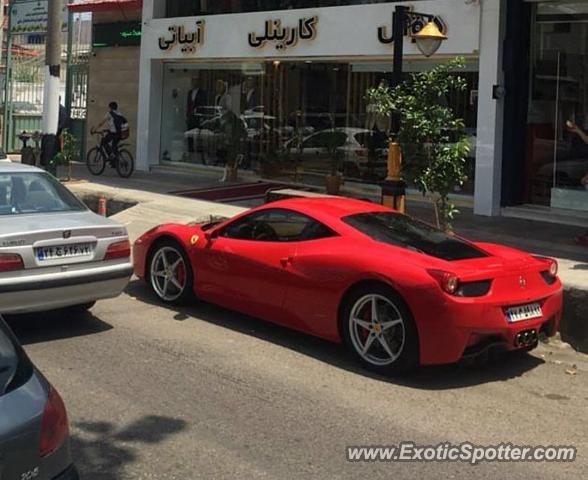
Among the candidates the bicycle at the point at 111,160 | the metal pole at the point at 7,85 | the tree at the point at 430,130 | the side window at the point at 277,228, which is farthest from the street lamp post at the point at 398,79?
the metal pole at the point at 7,85

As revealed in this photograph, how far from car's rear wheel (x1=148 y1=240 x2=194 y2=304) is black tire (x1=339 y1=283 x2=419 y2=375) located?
2016 millimetres

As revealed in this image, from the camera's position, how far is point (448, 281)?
5684 mm

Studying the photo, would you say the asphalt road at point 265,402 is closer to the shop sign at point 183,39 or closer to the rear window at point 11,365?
the rear window at point 11,365

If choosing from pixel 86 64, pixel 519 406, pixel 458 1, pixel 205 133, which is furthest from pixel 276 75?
pixel 519 406

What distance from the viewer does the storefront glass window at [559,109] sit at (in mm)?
12820

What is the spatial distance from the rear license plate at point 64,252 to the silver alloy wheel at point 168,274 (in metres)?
1.26

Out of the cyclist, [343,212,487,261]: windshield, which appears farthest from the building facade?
[343,212,487,261]: windshield

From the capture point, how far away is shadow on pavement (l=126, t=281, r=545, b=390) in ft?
19.9

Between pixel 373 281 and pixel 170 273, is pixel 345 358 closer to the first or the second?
pixel 373 281

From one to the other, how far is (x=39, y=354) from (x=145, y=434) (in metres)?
1.93

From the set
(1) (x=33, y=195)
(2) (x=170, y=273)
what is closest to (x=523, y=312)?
(2) (x=170, y=273)

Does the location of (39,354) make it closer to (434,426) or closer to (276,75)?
(434,426)

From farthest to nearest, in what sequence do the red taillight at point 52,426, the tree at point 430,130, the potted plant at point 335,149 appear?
1. the potted plant at point 335,149
2. the tree at point 430,130
3. the red taillight at point 52,426

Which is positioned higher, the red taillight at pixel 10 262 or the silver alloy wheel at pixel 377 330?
the red taillight at pixel 10 262
